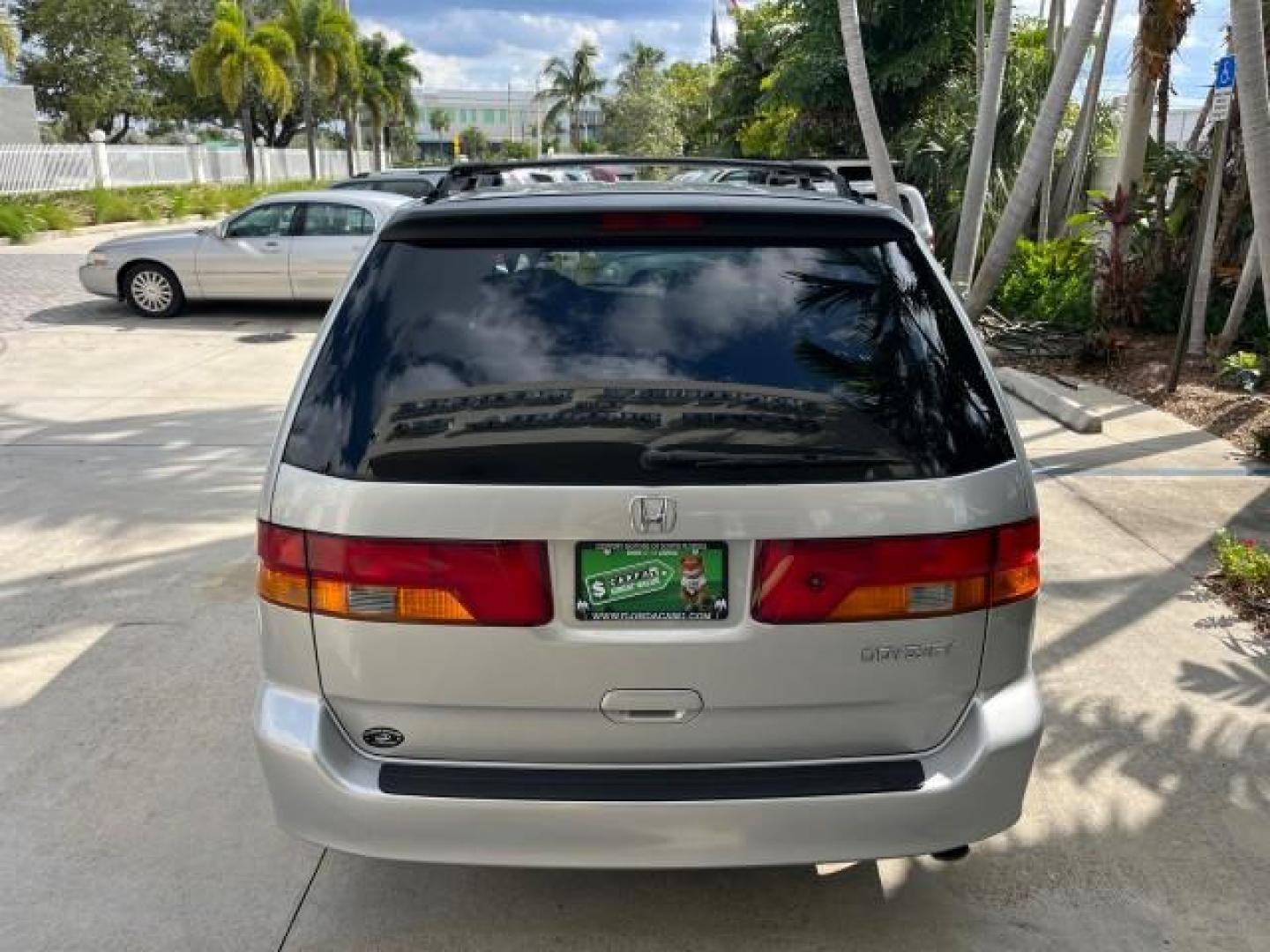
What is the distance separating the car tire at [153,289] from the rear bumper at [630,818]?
38.4 ft

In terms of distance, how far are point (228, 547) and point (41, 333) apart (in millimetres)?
7652

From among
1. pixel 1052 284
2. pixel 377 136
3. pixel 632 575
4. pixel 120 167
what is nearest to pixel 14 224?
pixel 120 167

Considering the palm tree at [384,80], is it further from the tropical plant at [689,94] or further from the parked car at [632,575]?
the parked car at [632,575]

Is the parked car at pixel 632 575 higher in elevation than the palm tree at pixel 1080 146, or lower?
lower

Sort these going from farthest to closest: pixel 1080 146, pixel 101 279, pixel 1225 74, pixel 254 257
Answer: pixel 1080 146 < pixel 101 279 < pixel 254 257 < pixel 1225 74

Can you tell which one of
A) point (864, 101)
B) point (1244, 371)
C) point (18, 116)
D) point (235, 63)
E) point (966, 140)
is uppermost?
point (235, 63)

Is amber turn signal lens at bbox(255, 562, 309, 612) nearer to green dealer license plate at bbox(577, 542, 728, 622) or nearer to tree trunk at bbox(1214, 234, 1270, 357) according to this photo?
green dealer license plate at bbox(577, 542, 728, 622)

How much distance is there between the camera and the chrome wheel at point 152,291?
1279 cm

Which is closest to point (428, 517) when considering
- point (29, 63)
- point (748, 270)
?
point (748, 270)

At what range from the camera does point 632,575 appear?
2.27 metres

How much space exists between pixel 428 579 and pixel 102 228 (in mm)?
25447

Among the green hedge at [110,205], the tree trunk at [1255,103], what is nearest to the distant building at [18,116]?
the green hedge at [110,205]

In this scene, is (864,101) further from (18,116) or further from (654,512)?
(18,116)

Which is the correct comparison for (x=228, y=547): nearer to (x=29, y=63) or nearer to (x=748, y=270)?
(x=748, y=270)
